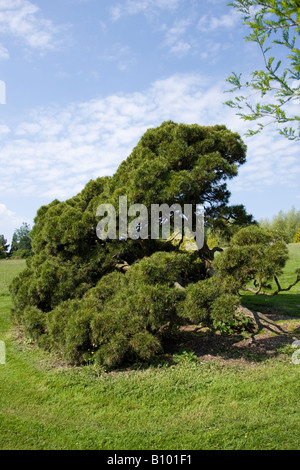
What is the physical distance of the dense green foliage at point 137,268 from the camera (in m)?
4.16

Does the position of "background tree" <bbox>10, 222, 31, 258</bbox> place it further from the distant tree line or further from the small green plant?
the small green plant

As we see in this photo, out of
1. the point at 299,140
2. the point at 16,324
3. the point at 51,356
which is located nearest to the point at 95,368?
the point at 51,356

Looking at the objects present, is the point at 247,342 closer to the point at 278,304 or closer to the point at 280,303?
the point at 278,304

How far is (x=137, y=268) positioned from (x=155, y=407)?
198 cm

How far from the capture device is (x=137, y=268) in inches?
187

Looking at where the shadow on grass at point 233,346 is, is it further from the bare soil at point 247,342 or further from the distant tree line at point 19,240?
the distant tree line at point 19,240

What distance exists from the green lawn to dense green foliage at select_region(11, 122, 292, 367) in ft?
1.46

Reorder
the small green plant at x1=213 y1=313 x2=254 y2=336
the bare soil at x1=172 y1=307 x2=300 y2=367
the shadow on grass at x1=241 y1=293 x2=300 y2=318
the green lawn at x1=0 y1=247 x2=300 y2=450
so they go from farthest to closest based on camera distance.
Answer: the shadow on grass at x1=241 y1=293 x2=300 y2=318 < the small green plant at x1=213 y1=313 x2=254 y2=336 < the bare soil at x1=172 y1=307 x2=300 y2=367 < the green lawn at x1=0 y1=247 x2=300 y2=450

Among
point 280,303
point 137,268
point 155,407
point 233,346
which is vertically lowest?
point 155,407

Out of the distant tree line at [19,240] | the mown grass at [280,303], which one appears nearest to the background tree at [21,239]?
the distant tree line at [19,240]

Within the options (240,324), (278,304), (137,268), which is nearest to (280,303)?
Answer: (278,304)

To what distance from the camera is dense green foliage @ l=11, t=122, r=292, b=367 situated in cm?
416

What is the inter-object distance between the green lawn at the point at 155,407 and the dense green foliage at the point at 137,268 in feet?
1.46

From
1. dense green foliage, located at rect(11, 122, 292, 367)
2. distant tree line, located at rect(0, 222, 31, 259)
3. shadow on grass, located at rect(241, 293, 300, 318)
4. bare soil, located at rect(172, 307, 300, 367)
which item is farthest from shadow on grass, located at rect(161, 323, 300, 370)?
distant tree line, located at rect(0, 222, 31, 259)
